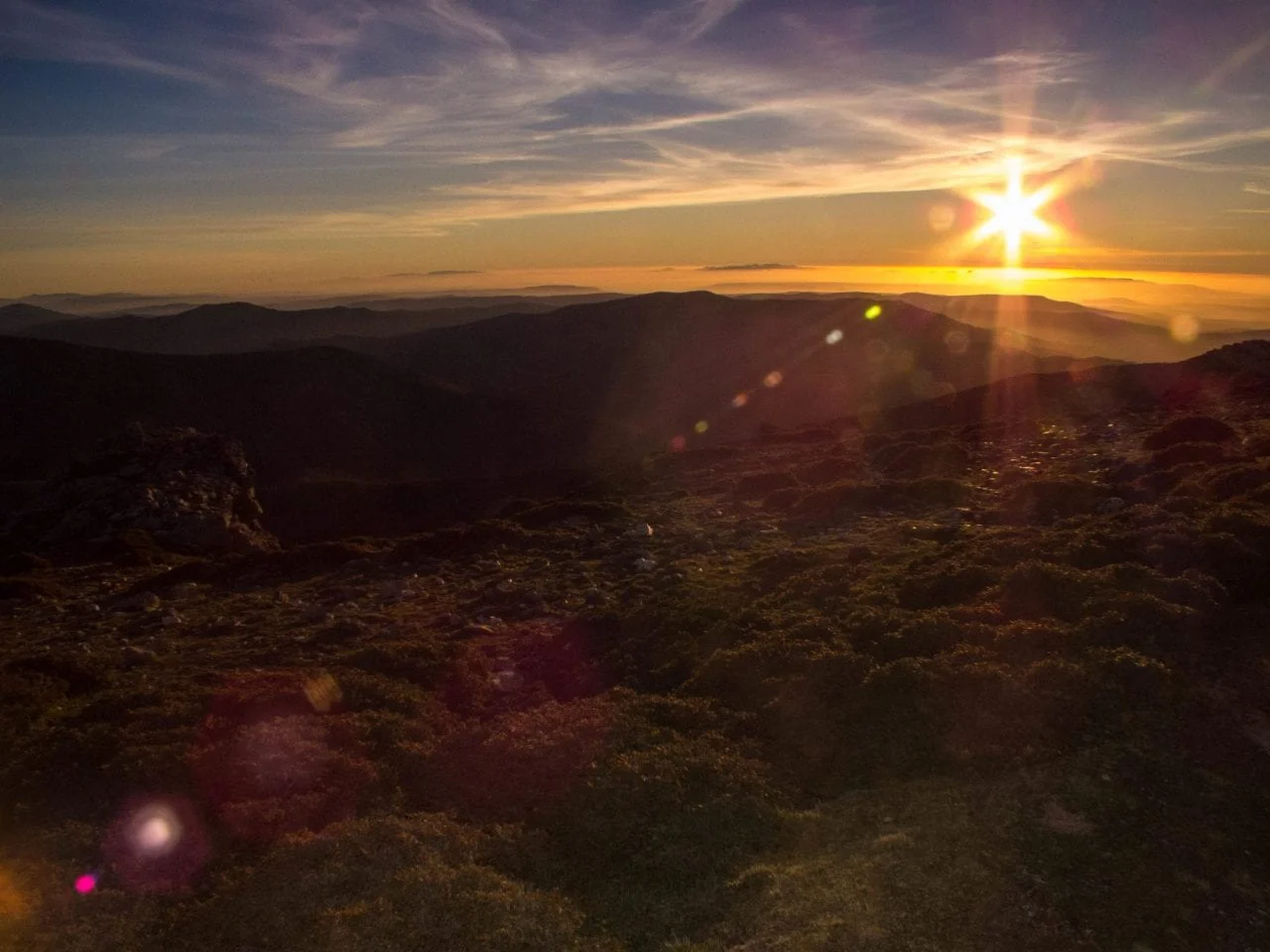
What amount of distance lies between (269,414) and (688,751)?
75.4 meters

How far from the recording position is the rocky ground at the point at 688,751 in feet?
24.6

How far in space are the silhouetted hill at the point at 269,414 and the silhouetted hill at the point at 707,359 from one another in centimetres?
1373

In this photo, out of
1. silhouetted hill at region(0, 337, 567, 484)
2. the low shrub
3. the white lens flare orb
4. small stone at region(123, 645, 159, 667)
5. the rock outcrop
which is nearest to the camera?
the white lens flare orb

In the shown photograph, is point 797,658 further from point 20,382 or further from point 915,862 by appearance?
point 20,382

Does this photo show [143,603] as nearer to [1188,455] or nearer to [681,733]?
[681,733]

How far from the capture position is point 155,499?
27.6 metres

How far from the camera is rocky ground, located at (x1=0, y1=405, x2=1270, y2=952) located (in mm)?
7500

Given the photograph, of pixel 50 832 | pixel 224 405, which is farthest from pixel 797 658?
pixel 224 405

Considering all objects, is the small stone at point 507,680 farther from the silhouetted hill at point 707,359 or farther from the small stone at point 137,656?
the silhouetted hill at point 707,359

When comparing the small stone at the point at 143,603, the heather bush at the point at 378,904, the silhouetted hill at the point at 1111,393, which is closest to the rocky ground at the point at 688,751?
the heather bush at the point at 378,904

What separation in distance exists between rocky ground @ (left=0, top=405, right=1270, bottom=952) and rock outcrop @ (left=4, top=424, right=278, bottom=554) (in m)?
8.47

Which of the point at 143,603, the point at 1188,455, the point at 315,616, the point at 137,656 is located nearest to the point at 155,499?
the point at 143,603

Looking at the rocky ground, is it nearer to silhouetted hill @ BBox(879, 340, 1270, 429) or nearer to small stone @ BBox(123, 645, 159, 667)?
small stone @ BBox(123, 645, 159, 667)

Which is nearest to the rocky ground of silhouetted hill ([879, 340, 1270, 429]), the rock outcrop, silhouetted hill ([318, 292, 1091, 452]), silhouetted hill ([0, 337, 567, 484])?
the rock outcrop
